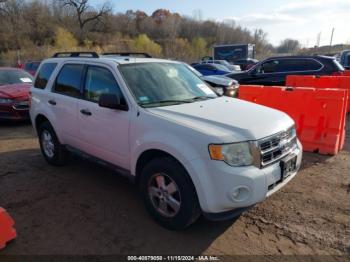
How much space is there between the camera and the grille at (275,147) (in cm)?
308

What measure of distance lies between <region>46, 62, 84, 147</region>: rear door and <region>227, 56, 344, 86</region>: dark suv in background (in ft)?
25.3

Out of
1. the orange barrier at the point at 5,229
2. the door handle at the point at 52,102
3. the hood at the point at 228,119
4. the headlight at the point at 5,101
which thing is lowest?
the orange barrier at the point at 5,229

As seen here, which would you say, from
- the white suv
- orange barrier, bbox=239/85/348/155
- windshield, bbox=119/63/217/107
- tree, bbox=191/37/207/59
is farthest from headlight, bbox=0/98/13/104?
tree, bbox=191/37/207/59

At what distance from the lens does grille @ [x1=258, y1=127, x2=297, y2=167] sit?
3.08 metres

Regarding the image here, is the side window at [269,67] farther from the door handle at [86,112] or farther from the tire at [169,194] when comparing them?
the tire at [169,194]

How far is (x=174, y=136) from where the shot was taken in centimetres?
312

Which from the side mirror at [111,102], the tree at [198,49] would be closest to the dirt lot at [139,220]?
the side mirror at [111,102]

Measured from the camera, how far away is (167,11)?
106 metres

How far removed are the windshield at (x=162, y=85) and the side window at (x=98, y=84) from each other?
0.60 ft

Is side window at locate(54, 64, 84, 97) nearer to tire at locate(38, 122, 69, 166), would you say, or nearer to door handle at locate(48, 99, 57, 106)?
door handle at locate(48, 99, 57, 106)

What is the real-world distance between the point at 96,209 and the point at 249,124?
2.15m

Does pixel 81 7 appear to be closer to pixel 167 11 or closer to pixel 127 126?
pixel 167 11

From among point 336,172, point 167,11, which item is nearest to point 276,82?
point 336,172

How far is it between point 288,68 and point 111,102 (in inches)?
341
